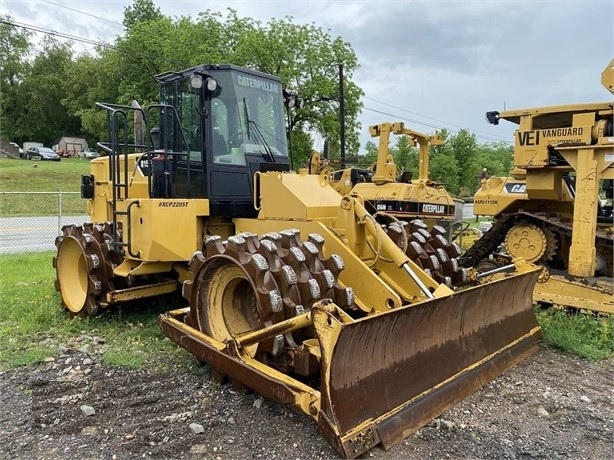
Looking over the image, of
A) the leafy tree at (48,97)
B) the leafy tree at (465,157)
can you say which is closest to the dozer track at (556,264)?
the leafy tree at (465,157)

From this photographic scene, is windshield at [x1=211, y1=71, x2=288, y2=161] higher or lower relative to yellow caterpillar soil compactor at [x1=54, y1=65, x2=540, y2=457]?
higher

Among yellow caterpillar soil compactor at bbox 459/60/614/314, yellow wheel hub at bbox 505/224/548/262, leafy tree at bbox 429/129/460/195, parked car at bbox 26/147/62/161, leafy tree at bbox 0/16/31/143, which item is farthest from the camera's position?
leafy tree at bbox 0/16/31/143

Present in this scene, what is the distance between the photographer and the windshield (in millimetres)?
5402

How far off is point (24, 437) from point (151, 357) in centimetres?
153

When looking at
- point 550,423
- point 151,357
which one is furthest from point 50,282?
point 550,423

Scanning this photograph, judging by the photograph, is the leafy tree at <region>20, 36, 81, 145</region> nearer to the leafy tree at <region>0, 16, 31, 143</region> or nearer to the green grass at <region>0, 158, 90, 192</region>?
the leafy tree at <region>0, 16, 31, 143</region>

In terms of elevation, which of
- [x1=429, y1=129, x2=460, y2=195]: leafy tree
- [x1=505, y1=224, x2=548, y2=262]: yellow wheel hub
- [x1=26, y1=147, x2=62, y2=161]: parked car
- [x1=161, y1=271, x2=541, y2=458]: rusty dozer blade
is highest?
[x1=26, y1=147, x2=62, y2=161]: parked car

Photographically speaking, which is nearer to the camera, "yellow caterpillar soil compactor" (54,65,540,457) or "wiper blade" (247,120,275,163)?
"yellow caterpillar soil compactor" (54,65,540,457)

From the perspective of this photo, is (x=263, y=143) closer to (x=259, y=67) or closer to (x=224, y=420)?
(x=224, y=420)

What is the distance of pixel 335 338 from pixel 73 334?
375 cm

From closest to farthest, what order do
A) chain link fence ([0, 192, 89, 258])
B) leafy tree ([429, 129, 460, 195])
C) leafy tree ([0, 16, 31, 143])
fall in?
chain link fence ([0, 192, 89, 258]) < leafy tree ([429, 129, 460, 195]) < leafy tree ([0, 16, 31, 143])

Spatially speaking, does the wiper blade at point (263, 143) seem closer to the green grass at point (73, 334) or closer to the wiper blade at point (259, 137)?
the wiper blade at point (259, 137)

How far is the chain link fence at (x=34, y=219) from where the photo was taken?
14.3 meters

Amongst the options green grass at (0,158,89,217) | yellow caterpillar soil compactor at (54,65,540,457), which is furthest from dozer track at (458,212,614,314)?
green grass at (0,158,89,217)
